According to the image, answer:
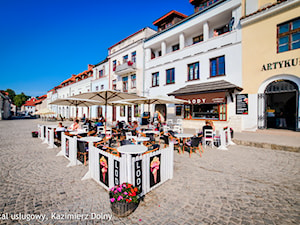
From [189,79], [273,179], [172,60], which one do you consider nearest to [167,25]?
[172,60]

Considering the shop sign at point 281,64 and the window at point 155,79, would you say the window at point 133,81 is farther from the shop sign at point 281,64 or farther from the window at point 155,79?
the shop sign at point 281,64

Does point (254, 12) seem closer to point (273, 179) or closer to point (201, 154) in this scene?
point (201, 154)

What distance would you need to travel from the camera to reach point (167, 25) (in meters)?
17.5

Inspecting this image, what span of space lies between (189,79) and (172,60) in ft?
10.1

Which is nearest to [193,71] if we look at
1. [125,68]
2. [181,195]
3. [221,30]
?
[221,30]

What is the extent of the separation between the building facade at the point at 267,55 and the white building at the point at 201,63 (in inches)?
27.1

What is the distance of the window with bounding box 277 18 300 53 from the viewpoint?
9.27 metres

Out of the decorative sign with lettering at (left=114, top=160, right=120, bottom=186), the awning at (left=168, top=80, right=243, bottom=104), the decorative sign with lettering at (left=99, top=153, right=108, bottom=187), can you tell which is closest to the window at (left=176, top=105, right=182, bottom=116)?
the awning at (left=168, top=80, right=243, bottom=104)

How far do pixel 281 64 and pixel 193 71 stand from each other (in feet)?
21.9

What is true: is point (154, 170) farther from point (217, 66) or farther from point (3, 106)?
point (3, 106)

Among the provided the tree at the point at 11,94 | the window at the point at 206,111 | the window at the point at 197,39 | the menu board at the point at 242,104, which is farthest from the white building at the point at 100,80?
the tree at the point at 11,94

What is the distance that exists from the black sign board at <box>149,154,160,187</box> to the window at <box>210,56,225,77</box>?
466 inches

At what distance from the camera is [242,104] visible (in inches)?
445

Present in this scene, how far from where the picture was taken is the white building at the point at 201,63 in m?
11.8
